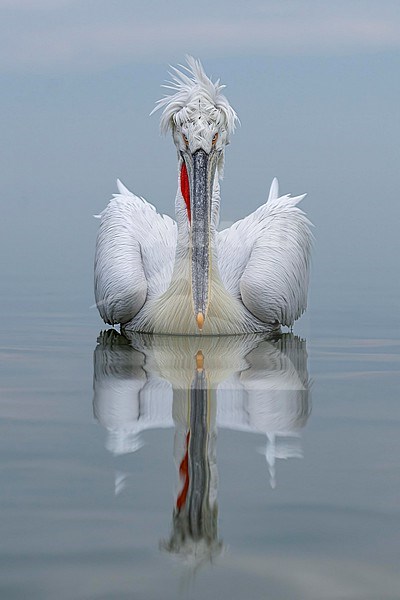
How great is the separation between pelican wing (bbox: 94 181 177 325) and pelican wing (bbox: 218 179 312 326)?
41cm

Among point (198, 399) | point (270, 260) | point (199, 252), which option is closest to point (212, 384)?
point (198, 399)

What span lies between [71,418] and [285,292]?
9.84 ft

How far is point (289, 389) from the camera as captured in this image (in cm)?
490

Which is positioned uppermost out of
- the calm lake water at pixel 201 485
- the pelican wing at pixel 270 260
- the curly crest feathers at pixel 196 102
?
the curly crest feathers at pixel 196 102

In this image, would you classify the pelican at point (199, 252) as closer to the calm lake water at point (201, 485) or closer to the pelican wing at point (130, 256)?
the pelican wing at point (130, 256)

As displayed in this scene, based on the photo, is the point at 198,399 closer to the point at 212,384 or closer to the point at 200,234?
the point at 212,384

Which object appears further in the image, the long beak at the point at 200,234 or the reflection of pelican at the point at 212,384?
the long beak at the point at 200,234

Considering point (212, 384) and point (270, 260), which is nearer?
point (212, 384)

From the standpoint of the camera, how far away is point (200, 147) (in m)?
6.21

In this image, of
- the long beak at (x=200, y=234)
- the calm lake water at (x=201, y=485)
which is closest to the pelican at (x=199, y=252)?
the long beak at (x=200, y=234)

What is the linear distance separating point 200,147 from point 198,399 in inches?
82.3

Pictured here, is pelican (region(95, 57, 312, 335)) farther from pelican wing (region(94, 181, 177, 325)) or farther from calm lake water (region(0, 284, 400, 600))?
calm lake water (region(0, 284, 400, 600))

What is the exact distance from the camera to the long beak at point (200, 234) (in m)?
6.26

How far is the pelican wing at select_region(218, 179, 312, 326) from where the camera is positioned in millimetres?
6863
